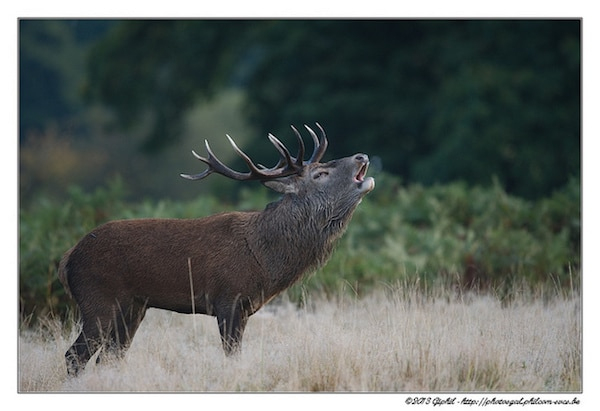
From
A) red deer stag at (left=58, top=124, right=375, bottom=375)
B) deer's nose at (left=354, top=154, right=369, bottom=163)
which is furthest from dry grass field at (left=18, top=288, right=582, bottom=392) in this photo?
deer's nose at (left=354, top=154, right=369, bottom=163)

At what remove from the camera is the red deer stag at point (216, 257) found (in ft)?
25.1

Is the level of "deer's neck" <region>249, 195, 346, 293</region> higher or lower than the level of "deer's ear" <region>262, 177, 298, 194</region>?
lower

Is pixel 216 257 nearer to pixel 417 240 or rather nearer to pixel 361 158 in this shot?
pixel 361 158

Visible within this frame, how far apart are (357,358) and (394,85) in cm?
1717

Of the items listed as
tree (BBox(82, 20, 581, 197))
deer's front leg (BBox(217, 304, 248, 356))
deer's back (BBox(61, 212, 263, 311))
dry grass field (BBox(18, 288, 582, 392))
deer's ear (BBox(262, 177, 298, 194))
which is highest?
tree (BBox(82, 20, 581, 197))

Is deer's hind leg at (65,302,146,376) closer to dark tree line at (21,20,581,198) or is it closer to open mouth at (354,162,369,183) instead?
open mouth at (354,162,369,183)

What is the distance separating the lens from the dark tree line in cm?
2055

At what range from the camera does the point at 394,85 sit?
23.7 metres

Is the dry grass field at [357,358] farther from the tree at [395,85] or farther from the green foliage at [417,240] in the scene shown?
the tree at [395,85]

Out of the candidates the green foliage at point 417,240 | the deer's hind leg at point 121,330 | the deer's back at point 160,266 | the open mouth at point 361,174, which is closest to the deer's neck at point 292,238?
the deer's back at point 160,266

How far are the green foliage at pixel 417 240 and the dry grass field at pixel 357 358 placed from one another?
1.48 metres

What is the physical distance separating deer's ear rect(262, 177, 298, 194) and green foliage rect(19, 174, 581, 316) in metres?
2.27

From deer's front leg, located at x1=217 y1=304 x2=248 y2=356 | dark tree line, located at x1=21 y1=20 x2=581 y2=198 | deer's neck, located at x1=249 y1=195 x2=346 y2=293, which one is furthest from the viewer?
dark tree line, located at x1=21 y1=20 x2=581 y2=198

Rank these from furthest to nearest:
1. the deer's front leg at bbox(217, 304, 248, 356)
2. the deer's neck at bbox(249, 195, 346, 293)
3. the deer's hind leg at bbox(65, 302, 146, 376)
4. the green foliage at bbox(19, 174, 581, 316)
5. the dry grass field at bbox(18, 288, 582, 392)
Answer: the green foliage at bbox(19, 174, 581, 316)
the deer's neck at bbox(249, 195, 346, 293)
the deer's hind leg at bbox(65, 302, 146, 376)
the deer's front leg at bbox(217, 304, 248, 356)
the dry grass field at bbox(18, 288, 582, 392)
